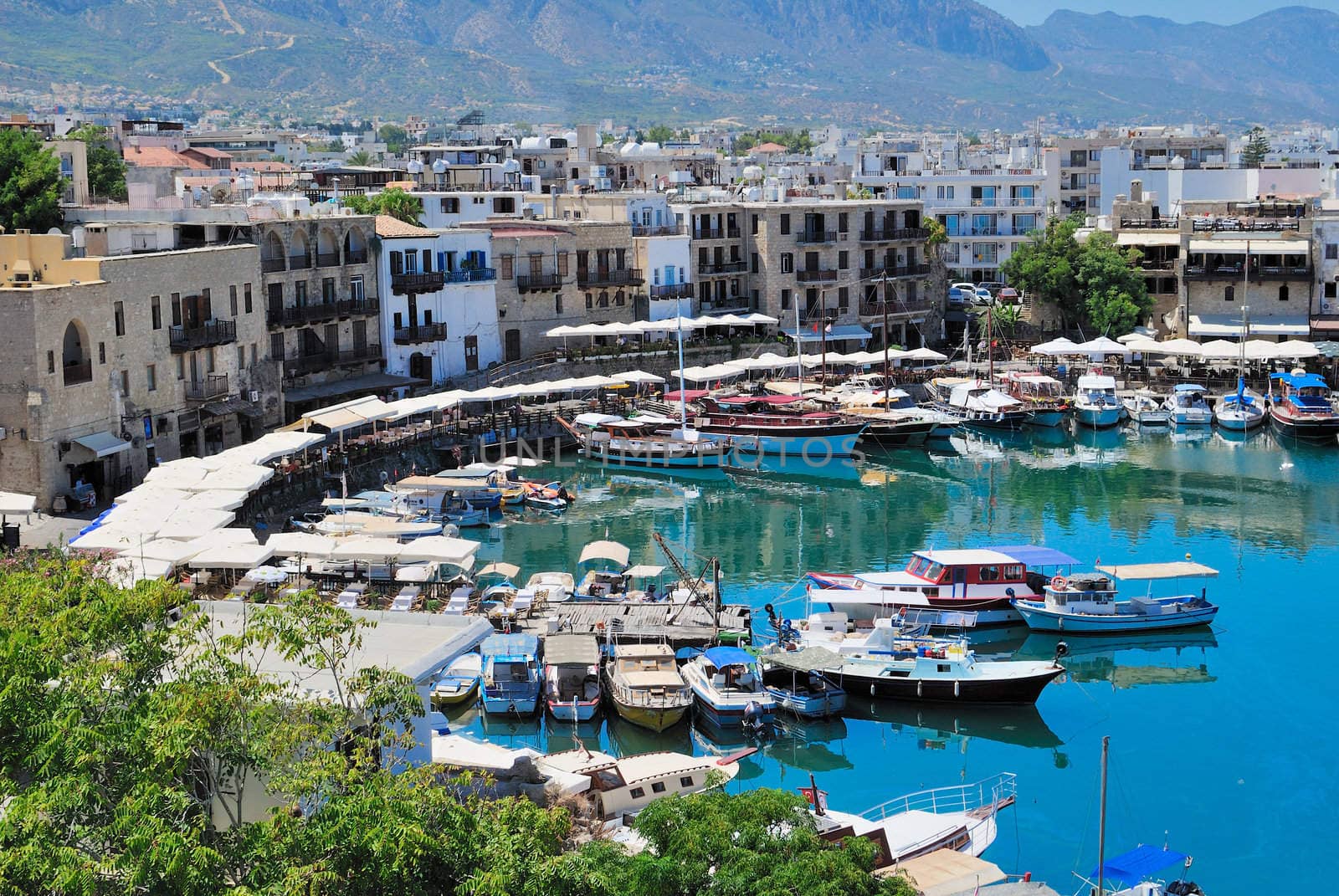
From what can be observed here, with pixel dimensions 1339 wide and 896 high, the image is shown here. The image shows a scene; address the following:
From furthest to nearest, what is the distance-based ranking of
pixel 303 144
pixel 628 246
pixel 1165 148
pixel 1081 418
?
pixel 303 144 → pixel 1165 148 → pixel 628 246 → pixel 1081 418

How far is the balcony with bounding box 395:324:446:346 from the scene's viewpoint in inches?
2766

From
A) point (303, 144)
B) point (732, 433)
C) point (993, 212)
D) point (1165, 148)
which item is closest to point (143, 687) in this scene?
point (732, 433)

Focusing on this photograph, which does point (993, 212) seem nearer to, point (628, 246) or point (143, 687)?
point (628, 246)

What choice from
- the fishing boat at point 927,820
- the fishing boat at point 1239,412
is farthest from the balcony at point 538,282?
the fishing boat at point 927,820

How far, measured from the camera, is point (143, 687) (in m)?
21.5

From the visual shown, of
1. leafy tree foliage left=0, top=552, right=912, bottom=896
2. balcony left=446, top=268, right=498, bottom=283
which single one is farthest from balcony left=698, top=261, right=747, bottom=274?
leafy tree foliage left=0, top=552, right=912, bottom=896

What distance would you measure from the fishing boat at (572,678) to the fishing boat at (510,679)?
12.9 inches

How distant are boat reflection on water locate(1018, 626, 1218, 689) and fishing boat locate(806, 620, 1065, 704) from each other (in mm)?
3166

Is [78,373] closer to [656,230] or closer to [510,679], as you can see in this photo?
[510,679]

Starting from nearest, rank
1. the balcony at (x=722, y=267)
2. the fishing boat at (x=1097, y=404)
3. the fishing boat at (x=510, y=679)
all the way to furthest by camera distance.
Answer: the fishing boat at (x=510, y=679)
the fishing boat at (x=1097, y=404)
the balcony at (x=722, y=267)

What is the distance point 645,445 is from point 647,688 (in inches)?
1125

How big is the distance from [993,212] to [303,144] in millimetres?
66086

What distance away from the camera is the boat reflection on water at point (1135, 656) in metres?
40.3

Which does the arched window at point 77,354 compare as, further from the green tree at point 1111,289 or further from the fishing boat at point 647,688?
the green tree at point 1111,289
